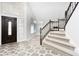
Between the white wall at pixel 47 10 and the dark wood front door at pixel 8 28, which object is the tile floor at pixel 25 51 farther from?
the white wall at pixel 47 10

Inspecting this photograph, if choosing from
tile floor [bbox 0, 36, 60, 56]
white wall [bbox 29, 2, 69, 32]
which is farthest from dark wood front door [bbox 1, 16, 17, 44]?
white wall [bbox 29, 2, 69, 32]

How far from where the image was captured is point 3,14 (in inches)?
196

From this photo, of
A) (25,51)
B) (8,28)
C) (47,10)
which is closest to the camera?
(25,51)

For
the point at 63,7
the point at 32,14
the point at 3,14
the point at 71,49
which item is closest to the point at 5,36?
the point at 3,14

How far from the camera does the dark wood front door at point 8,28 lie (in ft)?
16.7

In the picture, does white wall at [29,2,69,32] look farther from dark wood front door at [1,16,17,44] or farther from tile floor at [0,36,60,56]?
tile floor at [0,36,60,56]

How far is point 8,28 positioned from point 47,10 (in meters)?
3.20

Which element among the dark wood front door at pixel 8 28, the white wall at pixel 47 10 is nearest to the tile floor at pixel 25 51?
the dark wood front door at pixel 8 28

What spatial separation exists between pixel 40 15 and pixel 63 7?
1959 mm

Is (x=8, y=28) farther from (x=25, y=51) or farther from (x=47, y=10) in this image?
(x=47, y=10)

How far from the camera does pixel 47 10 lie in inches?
253

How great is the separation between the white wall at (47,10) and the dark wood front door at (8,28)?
2048mm

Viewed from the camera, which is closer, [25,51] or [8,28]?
[25,51]

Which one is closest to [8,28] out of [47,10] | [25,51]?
[25,51]
